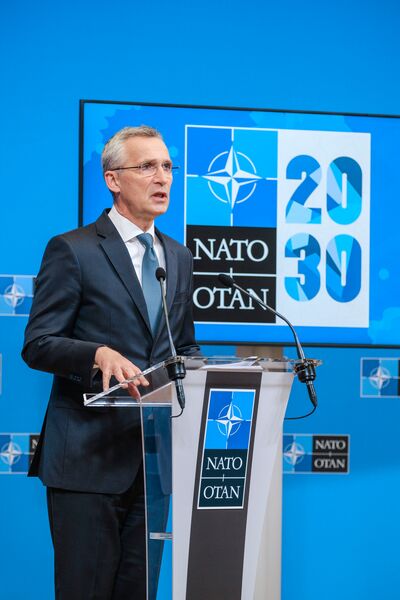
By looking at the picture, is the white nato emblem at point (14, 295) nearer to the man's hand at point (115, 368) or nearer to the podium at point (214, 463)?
the man's hand at point (115, 368)

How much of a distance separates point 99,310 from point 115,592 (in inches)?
28.2

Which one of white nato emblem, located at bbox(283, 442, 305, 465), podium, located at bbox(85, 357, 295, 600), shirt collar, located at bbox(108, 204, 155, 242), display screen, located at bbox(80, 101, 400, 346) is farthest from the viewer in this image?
white nato emblem, located at bbox(283, 442, 305, 465)

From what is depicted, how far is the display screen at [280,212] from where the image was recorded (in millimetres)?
3045

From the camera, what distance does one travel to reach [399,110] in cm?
348

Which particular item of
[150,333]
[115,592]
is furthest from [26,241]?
[115,592]

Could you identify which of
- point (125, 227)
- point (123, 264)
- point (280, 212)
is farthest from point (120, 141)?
point (280, 212)

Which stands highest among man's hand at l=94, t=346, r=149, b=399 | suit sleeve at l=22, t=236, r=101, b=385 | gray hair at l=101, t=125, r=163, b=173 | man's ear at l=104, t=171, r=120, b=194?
gray hair at l=101, t=125, r=163, b=173

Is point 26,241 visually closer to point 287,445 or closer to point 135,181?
point 135,181

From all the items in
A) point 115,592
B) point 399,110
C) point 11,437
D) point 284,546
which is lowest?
point 284,546

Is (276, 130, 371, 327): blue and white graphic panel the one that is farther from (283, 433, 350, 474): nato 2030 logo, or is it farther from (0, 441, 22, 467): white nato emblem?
(0, 441, 22, 467): white nato emblem

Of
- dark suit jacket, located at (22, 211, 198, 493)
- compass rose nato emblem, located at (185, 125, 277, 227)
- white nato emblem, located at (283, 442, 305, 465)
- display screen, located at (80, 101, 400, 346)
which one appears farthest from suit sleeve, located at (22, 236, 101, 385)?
white nato emblem, located at (283, 442, 305, 465)

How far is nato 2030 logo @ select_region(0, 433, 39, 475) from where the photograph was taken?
3258 mm

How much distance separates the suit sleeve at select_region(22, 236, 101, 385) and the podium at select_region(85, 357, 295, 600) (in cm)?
27

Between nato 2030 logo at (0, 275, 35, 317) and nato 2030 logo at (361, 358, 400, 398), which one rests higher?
nato 2030 logo at (0, 275, 35, 317)
